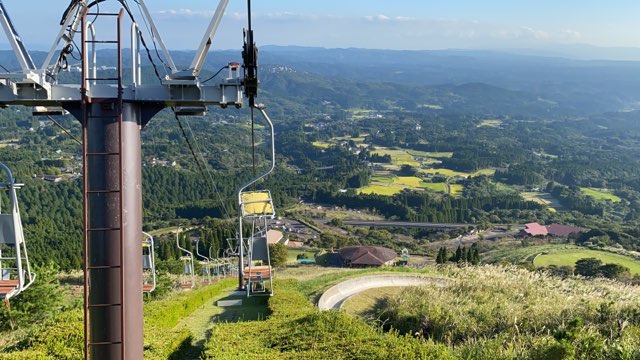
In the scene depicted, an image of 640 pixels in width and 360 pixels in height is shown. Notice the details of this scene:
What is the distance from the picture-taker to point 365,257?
3381 centimetres

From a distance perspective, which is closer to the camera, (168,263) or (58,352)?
(58,352)

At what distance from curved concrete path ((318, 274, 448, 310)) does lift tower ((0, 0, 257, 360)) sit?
8.34 metres

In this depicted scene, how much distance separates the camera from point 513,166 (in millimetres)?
98062

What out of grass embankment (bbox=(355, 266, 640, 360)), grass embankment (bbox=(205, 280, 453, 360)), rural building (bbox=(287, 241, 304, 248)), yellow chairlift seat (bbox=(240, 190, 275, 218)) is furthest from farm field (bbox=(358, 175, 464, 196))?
grass embankment (bbox=(205, 280, 453, 360))

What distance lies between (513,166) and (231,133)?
58236 millimetres

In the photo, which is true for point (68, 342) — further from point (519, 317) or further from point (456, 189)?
point (456, 189)

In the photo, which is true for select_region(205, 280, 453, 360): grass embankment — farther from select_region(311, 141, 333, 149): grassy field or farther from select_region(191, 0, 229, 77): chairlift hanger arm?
select_region(311, 141, 333, 149): grassy field

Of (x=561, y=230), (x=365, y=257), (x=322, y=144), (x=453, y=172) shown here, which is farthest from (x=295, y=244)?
(x=322, y=144)

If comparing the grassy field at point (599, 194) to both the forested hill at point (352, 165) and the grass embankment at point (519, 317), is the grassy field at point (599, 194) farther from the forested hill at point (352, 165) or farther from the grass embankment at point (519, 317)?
the grass embankment at point (519, 317)

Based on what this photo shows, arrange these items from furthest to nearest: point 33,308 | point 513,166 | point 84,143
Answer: point 513,166 < point 33,308 < point 84,143

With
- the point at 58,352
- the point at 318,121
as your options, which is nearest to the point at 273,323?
the point at 58,352

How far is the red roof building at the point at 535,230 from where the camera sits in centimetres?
5603

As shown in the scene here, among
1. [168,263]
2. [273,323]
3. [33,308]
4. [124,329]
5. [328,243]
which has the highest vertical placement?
[124,329]

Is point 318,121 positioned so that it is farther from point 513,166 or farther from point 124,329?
point 124,329
